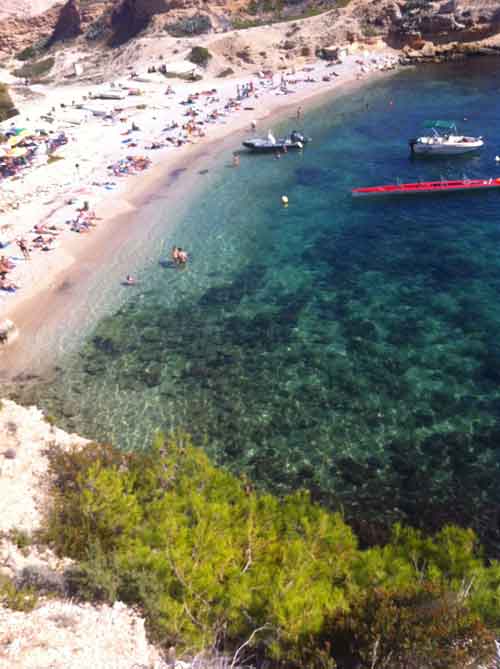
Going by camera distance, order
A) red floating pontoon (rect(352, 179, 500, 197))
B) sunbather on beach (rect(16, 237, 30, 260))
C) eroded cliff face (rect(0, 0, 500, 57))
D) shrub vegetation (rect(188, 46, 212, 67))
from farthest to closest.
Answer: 1. eroded cliff face (rect(0, 0, 500, 57))
2. shrub vegetation (rect(188, 46, 212, 67))
3. red floating pontoon (rect(352, 179, 500, 197))
4. sunbather on beach (rect(16, 237, 30, 260))

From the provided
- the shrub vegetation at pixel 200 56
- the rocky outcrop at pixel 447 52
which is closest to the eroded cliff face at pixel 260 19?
the rocky outcrop at pixel 447 52

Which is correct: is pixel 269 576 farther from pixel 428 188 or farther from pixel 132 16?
pixel 132 16

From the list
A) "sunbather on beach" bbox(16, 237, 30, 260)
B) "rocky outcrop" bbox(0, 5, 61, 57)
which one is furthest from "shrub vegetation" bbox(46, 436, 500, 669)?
"rocky outcrop" bbox(0, 5, 61, 57)

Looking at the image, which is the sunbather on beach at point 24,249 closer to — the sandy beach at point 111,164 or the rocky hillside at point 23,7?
the sandy beach at point 111,164

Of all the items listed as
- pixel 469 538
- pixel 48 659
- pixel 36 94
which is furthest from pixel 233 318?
pixel 36 94

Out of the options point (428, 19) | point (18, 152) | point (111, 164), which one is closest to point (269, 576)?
point (111, 164)

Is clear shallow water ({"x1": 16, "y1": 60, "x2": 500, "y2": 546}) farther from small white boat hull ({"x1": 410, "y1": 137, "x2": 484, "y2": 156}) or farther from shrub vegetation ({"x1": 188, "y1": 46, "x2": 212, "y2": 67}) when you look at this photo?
shrub vegetation ({"x1": 188, "y1": 46, "x2": 212, "y2": 67})

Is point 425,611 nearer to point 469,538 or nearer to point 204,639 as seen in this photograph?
point 469,538
